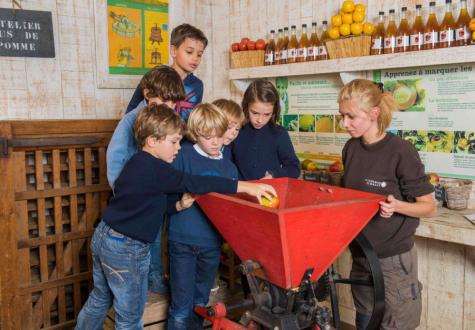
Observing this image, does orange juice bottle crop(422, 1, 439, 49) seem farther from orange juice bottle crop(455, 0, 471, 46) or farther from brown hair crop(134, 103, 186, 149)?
brown hair crop(134, 103, 186, 149)

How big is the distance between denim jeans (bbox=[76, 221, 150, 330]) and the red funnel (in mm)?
402

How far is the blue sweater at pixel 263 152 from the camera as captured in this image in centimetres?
263

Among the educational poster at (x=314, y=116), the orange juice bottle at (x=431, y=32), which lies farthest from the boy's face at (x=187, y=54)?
the orange juice bottle at (x=431, y=32)

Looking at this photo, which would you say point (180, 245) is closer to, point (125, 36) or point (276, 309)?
point (276, 309)

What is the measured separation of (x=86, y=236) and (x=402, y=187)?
1893 millimetres

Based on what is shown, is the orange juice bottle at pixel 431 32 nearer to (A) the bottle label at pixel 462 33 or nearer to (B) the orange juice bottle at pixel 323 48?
(A) the bottle label at pixel 462 33

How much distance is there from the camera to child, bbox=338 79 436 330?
1.88 meters

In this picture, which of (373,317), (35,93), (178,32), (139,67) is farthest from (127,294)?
(139,67)

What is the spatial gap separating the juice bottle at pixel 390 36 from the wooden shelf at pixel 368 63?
0.06 metres

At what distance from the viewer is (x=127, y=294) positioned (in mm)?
2051

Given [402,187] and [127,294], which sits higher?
[402,187]

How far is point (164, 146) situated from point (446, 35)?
4.91ft

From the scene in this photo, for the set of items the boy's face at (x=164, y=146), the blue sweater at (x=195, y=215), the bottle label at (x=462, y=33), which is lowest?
the blue sweater at (x=195, y=215)

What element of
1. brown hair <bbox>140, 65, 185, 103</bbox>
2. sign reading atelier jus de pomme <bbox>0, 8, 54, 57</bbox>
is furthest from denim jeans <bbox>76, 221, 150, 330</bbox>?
sign reading atelier jus de pomme <bbox>0, 8, 54, 57</bbox>
